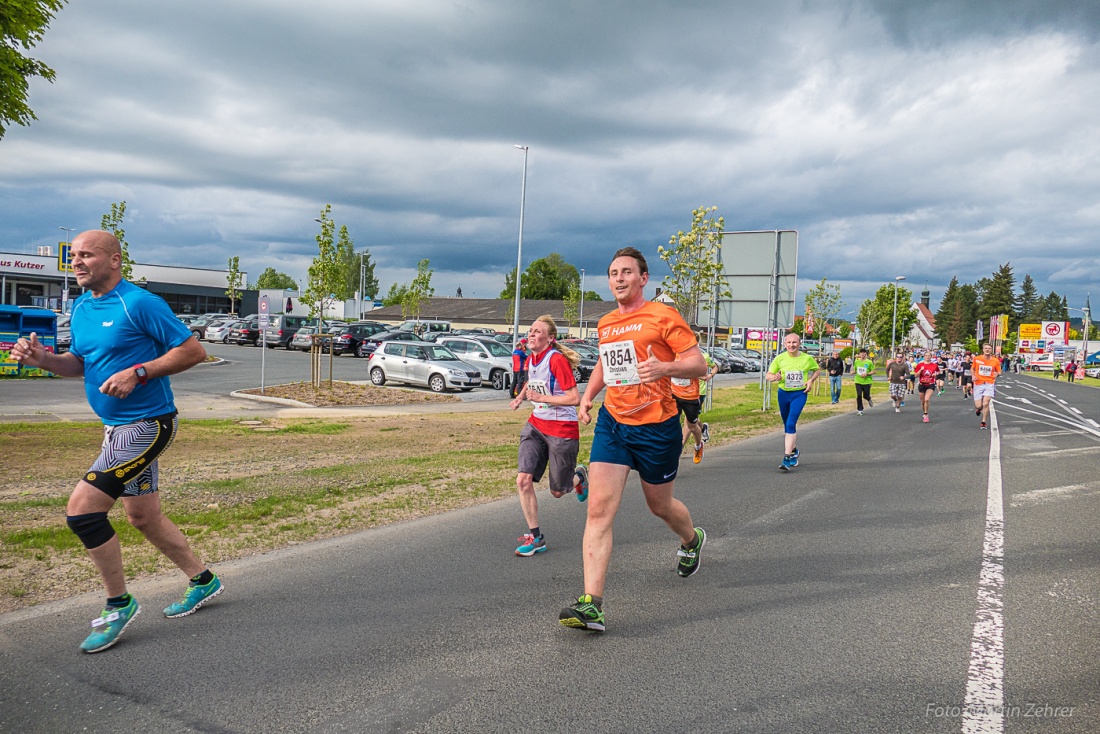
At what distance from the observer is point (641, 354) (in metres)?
4.34

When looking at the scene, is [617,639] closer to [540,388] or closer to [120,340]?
[540,388]

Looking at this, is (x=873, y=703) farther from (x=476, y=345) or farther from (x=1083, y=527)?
(x=476, y=345)

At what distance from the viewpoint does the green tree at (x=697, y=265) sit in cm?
2198

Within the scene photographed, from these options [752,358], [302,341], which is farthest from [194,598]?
[752,358]

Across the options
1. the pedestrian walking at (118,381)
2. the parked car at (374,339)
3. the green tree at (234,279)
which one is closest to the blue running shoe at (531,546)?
the pedestrian walking at (118,381)

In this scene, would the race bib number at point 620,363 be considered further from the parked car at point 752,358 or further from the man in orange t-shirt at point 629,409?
the parked car at point 752,358

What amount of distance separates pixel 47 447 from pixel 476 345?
19035 mm

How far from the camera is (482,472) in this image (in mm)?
9883

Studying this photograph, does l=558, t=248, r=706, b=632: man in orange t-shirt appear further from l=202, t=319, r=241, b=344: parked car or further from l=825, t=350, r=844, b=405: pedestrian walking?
l=202, t=319, r=241, b=344: parked car

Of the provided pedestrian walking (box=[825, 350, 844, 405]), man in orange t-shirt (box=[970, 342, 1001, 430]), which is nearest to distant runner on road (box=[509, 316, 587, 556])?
man in orange t-shirt (box=[970, 342, 1001, 430])

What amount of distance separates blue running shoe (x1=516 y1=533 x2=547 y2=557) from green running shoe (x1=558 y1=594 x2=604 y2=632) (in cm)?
168

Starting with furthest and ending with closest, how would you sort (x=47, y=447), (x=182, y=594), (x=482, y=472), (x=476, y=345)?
(x=476, y=345) → (x=47, y=447) → (x=482, y=472) → (x=182, y=594)

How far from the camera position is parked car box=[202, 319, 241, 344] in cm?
5106

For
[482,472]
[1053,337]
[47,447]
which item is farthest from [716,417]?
[1053,337]
